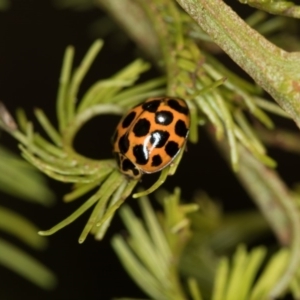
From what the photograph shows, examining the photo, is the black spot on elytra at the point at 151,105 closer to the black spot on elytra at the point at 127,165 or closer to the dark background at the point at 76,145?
the black spot on elytra at the point at 127,165

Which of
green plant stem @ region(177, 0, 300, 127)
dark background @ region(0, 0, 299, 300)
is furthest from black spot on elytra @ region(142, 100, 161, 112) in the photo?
dark background @ region(0, 0, 299, 300)

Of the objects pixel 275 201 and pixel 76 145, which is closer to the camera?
pixel 275 201

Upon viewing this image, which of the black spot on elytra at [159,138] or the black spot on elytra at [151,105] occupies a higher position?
the black spot on elytra at [151,105]

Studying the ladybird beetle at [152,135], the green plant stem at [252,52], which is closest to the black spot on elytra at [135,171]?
the ladybird beetle at [152,135]

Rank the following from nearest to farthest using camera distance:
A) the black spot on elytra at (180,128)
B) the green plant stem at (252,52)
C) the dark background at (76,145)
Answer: the green plant stem at (252,52), the black spot on elytra at (180,128), the dark background at (76,145)

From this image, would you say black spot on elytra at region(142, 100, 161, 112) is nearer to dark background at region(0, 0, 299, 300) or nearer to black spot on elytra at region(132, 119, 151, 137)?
black spot on elytra at region(132, 119, 151, 137)

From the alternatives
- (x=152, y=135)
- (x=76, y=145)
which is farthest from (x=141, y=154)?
(x=76, y=145)

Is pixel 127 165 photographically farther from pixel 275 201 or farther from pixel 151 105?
pixel 275 201
